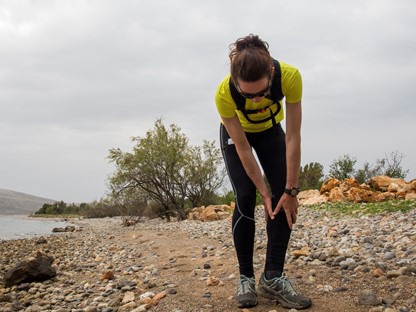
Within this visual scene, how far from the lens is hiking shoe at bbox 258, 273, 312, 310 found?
3.04 metres

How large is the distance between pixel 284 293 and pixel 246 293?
0.29 m

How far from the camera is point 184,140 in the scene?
59.8ft

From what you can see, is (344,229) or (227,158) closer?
(227,158)

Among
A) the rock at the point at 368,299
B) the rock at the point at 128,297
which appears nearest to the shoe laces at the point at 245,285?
the rock at the point at 368,299

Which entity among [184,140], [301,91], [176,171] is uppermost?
[184,140]

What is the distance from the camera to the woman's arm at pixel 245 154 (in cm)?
301

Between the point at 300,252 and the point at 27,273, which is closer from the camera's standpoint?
the point at 300,252

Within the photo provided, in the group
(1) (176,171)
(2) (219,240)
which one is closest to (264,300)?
(2) (219,240)

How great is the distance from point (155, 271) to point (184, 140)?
13.3m

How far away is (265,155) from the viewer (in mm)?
3289

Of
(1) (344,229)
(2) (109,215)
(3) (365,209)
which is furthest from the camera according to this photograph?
(2) (109,215)

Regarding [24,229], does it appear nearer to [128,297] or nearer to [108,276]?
[108,276]

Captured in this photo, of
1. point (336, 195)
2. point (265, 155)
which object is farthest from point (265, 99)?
point (336, 195)

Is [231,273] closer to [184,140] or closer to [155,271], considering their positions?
[155,271]
